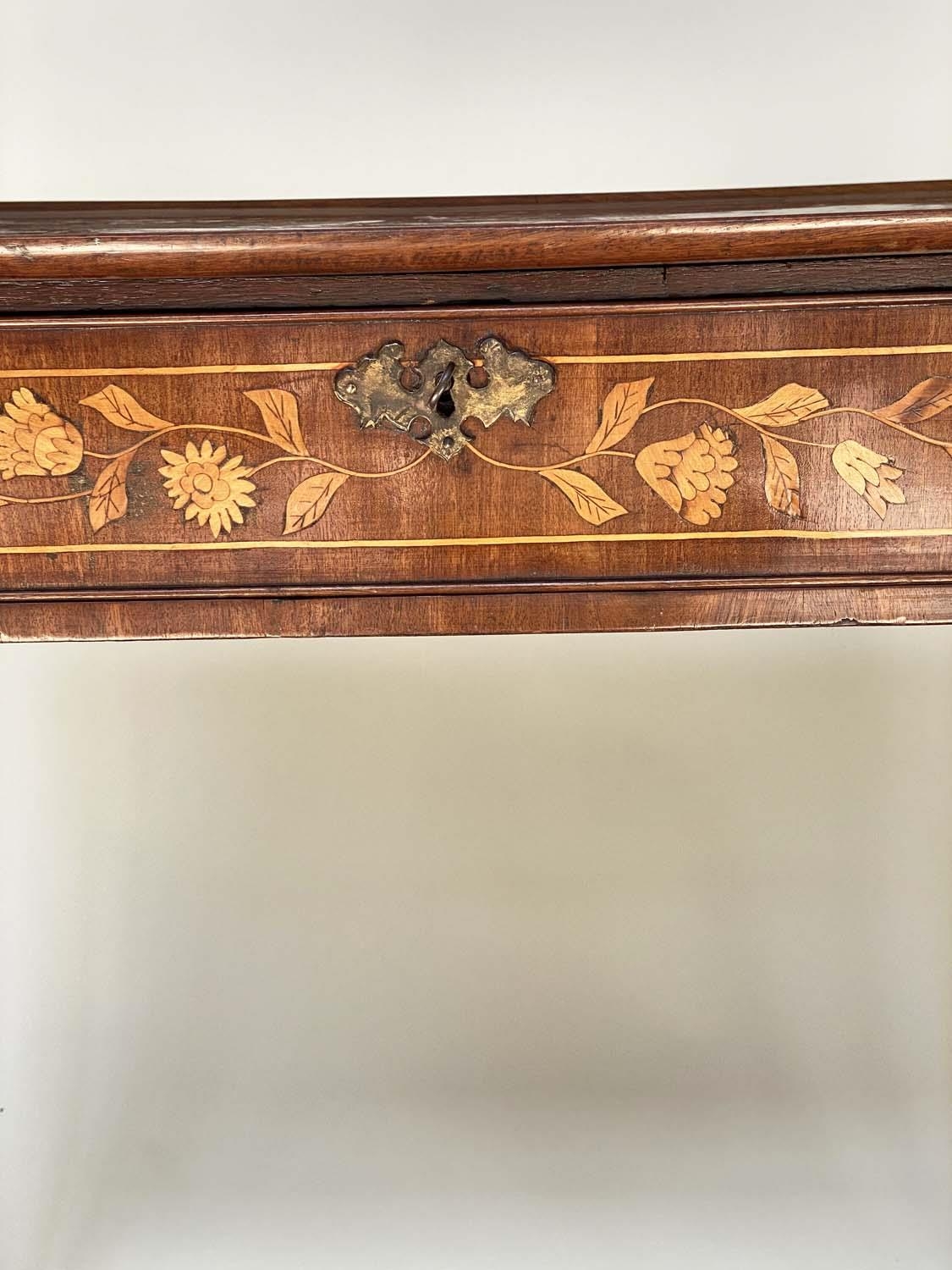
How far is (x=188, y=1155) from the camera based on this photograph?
1.63m

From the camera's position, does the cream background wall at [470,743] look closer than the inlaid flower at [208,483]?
No

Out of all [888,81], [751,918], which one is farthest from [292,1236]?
[888,81]

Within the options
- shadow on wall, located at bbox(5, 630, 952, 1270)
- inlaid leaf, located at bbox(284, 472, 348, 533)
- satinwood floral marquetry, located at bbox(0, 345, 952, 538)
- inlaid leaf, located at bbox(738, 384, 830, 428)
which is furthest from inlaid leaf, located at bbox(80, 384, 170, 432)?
shadow on wall, located at bbox(5, 630, 952, 1270)

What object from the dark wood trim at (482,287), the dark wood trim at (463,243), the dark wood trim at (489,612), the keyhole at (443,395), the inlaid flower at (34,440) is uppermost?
the dark wood trim at (463,243)

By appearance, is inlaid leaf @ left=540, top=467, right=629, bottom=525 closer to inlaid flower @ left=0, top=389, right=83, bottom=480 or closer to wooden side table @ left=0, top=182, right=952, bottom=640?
wooden side table @ left=0, top=182, right=952, bottom=640

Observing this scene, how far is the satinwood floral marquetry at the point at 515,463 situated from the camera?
3.25 feet

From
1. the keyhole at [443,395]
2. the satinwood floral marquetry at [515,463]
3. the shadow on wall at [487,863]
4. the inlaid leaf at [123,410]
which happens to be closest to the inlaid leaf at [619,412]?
the satinwood floral marquetry at [515,463]

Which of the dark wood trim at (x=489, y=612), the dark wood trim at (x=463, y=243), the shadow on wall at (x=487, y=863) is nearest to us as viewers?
the dark wood trim at (x=463, y=243)

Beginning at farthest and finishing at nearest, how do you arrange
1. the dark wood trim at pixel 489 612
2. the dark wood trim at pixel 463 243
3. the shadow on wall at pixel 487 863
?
1. the shadow on wall at pixel 487 863
2. the dark wood trim at pixel 489 612
3. the dark wood trim at pixel 463 243

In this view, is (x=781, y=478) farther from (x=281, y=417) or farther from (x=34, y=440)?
(x=34, y=440)

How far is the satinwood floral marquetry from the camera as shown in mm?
989

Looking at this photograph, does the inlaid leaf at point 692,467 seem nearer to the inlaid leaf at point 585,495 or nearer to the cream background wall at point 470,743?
the inlaid leaf at point 585,495

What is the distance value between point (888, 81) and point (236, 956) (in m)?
1.53

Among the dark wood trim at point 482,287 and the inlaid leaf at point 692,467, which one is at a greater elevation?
the dark wood trim at point 482,287
